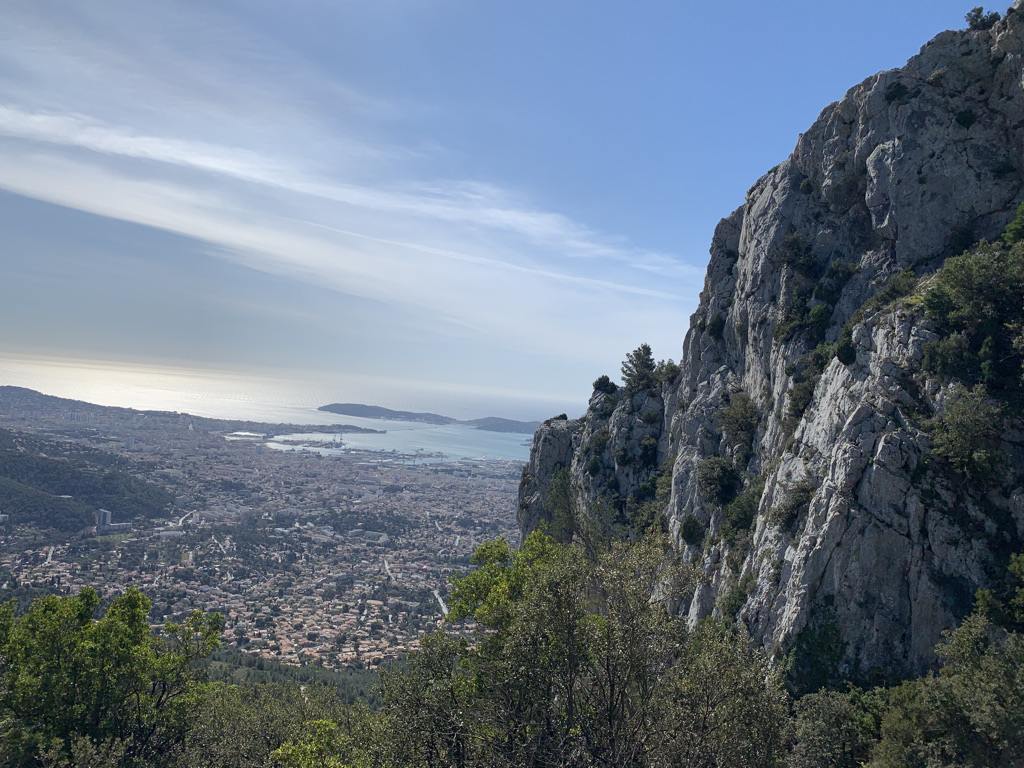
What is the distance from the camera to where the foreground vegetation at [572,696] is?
1377 cm

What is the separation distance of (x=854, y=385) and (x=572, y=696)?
62.8ft

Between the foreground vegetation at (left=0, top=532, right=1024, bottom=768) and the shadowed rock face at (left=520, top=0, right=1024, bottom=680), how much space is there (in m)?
2.35

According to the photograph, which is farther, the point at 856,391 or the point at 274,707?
the point at 274,707

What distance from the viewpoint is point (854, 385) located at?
2456cm

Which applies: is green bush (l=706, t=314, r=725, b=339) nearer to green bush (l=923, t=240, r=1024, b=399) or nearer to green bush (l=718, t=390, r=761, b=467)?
green bush (l=718, t=390, r=761, b=467)

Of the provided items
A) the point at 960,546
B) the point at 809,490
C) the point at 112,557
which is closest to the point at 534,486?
the point at 809,490

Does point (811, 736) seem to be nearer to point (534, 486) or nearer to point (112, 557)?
point (534, 486)

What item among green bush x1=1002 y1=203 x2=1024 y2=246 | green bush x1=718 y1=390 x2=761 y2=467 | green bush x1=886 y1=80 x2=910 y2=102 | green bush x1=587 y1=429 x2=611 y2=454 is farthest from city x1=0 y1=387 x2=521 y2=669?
green bush x1=886 y1=80 x2=910 y2=102

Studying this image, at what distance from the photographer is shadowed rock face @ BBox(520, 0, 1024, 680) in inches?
804

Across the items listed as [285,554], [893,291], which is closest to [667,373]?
[893,291]

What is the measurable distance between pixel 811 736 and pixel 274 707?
27846 millimetres

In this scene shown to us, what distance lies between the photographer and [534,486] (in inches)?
2120

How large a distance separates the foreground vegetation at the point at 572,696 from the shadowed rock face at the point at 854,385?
2.35 meters

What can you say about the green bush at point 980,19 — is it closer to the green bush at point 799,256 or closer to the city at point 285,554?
the green bush at point 799,256
